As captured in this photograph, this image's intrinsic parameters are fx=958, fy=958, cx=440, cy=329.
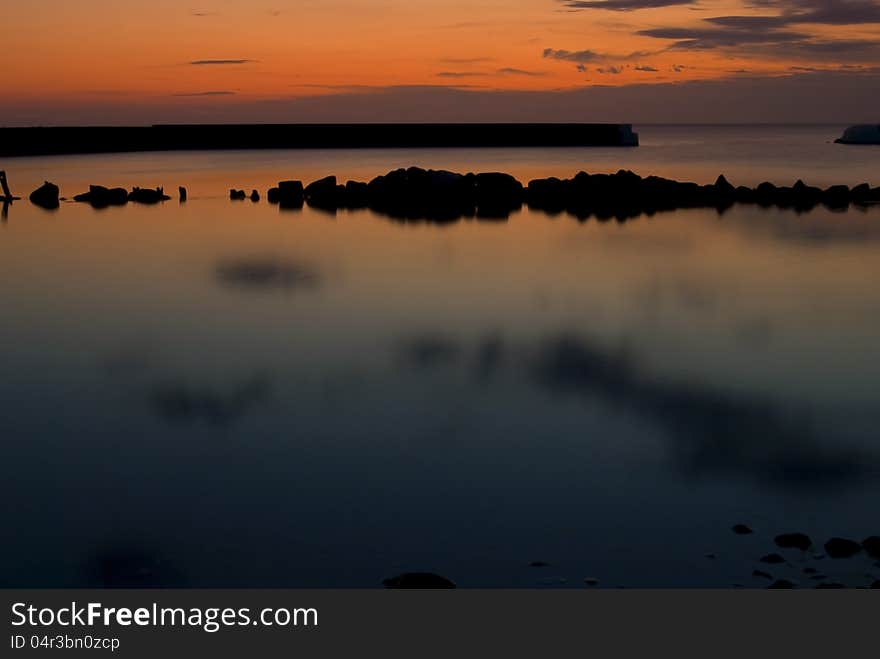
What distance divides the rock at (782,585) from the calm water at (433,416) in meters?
0.21

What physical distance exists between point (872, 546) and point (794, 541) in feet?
1.51

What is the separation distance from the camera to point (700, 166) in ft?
202

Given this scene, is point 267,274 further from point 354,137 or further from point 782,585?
point 354,137

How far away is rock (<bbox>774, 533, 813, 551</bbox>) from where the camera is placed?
6.15 meters

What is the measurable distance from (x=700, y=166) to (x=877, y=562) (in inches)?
2313

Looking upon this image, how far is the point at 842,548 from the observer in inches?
238

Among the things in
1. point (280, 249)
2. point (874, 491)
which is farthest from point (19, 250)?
point (874, 491)

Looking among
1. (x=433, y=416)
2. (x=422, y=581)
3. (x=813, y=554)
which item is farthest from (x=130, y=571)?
(x=813, y=554)

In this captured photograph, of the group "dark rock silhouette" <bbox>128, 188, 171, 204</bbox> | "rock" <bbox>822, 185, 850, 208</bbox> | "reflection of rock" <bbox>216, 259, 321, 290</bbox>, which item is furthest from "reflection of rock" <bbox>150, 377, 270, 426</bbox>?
"rock" <bbox>822, 185, 850, 208</bbox>

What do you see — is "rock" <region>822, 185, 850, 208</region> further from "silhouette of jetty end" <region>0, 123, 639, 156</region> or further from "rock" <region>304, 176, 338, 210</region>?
"silhouette of jetty end" <region>0, 123, 639, 156</region>

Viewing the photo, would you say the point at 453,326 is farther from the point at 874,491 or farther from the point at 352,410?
the point at 874,491

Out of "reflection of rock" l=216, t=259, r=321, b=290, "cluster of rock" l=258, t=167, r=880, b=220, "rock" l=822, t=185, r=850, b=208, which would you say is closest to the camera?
"reflection of rock" l=216, t=259, r=321, b=290

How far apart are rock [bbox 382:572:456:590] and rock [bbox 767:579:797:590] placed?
1.85m

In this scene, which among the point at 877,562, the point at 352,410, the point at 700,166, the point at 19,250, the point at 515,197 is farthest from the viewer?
the point at 700,166
